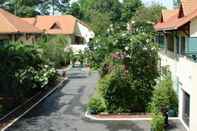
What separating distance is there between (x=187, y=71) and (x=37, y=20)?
56025mm

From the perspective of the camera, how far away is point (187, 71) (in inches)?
928

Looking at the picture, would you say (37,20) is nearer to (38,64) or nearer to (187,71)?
(38,64)

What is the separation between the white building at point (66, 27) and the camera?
73188mm

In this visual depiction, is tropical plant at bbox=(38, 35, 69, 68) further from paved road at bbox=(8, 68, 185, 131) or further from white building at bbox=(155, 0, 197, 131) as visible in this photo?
white building at bbox=(155, 0, 197, 131)

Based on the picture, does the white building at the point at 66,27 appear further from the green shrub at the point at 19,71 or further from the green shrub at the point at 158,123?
the green shrub at the point at 158,123

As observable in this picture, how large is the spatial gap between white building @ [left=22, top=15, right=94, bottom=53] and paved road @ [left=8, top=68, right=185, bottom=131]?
35403mm

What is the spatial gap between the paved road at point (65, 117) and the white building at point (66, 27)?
35403mm

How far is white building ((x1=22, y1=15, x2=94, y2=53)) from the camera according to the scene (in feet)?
240

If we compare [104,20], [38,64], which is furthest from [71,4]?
[38,64]

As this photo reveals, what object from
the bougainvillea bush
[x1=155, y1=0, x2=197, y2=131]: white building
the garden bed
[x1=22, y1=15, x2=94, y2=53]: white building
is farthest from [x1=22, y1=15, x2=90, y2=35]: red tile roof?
the garden bed

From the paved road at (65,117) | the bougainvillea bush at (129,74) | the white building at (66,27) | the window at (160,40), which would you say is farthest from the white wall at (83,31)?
the bougainvillea bush at (129,74)

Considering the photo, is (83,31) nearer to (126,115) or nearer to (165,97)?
(126,115)

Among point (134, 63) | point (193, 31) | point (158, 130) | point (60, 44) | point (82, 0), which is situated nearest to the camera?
point (158, 130)

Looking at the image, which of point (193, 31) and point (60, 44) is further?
→ point (60, 44)
